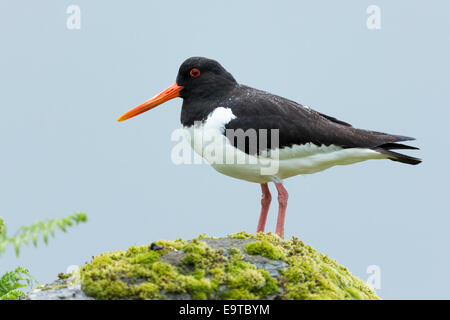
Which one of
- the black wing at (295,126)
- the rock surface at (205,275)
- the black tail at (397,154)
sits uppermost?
the black wing at (295,126)

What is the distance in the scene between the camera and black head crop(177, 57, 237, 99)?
8500mm

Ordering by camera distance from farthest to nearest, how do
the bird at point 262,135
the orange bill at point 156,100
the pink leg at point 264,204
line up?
1. the pink leg at point 264,204
2. the orange bill at point 156,100
3. the bird at point 262,135

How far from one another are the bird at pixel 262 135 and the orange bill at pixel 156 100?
210 mm

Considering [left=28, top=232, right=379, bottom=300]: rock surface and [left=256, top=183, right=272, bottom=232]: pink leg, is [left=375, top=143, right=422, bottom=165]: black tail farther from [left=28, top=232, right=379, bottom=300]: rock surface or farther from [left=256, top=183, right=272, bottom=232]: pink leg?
[left=28, top=232, right=379, bottom=300]: rock surface

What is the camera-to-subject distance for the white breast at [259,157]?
7.94 m

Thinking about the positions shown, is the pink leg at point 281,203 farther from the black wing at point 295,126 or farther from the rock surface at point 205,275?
the rock surface at point 205,275

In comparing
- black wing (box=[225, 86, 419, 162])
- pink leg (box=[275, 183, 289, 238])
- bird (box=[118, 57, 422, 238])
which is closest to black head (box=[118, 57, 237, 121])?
bird (box=[118, 57, 422, 238])

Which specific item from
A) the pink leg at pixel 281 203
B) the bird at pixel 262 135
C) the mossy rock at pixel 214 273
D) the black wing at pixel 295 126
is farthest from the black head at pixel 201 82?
the mossy rock at pixel 214 273

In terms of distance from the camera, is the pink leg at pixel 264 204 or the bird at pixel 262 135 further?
the pink leg at pixel 264 204

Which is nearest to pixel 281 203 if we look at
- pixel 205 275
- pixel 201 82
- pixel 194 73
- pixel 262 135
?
pixel 262 135

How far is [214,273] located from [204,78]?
3.34 m

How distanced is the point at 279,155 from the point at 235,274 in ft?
7.24

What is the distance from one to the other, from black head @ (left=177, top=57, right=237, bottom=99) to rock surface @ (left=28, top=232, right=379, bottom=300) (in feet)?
7.87
